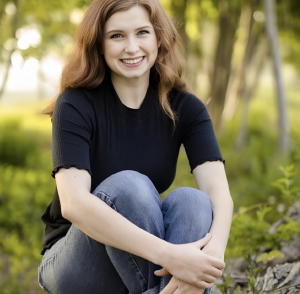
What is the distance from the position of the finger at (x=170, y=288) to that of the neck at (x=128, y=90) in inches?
32.3

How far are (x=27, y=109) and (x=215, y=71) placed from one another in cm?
984

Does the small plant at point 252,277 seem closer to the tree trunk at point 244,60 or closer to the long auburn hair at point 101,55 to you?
the long auburn hair at point 101,55

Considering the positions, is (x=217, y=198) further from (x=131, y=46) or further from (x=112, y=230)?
(x=131, y=46)

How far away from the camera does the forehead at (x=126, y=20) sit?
176 cm

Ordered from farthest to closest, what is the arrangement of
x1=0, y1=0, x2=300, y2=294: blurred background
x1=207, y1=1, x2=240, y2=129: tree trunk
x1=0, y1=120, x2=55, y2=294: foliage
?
x1=207, y1=1, x2=240, y2=129: tree trunk
x1=0, y1=120, x2=55, y2=294: foliage
x1=0, y1=0, x2=300, y2=294: blurred background

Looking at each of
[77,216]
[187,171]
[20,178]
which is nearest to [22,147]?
[20,178]

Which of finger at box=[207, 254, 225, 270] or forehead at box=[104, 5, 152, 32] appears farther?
forehead at box=[104, 5, 152, 32]

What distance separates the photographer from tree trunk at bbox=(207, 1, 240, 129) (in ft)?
21.8

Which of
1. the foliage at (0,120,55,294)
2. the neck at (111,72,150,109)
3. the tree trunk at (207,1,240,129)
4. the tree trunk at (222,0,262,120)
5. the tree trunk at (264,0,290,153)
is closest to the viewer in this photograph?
the neck at (111,72,150,109)

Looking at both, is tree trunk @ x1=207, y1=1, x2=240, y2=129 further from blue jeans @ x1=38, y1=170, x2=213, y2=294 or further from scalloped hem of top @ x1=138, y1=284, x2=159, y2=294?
scalloped hem of top @ x1=138, y1=284, x2=159, y2=294

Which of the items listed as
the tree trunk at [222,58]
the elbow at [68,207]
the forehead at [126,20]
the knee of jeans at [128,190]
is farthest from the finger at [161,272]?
the tree trunk at [222,58]

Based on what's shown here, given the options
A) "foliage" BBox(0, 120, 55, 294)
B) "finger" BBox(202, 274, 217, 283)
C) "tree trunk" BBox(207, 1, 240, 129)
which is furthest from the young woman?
"tree trunk" BBox(207, 1, 240, 129)

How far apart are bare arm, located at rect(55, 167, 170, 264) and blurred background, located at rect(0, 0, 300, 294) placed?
2.31 feet

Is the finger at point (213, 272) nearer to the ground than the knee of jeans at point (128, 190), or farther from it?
nearer to the ground
